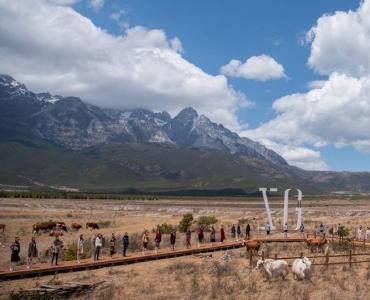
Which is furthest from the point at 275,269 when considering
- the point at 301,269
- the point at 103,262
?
the point at 103,262

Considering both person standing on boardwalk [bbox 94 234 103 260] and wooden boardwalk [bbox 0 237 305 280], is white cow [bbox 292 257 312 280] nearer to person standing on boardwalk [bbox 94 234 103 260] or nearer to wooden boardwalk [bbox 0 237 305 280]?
wooden boardwalk [bbox 0 237 305 280]

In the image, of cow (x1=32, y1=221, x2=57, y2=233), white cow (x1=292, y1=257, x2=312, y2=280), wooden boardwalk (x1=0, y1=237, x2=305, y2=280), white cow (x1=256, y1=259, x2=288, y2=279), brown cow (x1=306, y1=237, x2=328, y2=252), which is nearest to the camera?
white cow (x1=292, y1=257, x2=312, y2=280)

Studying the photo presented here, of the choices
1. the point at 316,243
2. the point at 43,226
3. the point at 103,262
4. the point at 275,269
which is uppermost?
the point at 316,243

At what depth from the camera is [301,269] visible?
83.6 feet

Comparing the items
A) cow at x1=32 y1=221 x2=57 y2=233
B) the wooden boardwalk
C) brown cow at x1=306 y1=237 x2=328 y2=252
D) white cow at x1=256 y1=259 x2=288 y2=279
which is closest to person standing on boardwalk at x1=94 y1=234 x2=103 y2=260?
the wooden boardwalk

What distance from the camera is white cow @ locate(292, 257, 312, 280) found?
2539cm

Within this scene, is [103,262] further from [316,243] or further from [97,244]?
[316,243]

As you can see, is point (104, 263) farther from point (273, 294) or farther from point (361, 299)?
point (361, 299)

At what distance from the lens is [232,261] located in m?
31.3

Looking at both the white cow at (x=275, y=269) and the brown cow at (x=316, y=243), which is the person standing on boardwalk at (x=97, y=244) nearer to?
the white cow at (x=275, y=269)

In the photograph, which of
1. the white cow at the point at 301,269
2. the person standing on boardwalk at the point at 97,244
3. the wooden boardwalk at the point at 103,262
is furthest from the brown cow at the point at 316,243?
the person standing on boardwalk at the point at 97,244

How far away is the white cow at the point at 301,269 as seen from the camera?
25.4 m

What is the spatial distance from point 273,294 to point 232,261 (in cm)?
826

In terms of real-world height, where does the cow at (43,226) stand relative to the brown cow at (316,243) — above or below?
below
